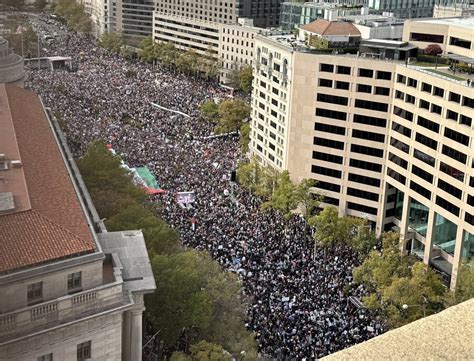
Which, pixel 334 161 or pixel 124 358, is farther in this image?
pixel 334 161

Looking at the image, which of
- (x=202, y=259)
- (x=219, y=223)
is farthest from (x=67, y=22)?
(x=202, y=259)

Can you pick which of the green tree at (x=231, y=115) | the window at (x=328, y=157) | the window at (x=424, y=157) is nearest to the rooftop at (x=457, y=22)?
the window at (x=424, y=157)

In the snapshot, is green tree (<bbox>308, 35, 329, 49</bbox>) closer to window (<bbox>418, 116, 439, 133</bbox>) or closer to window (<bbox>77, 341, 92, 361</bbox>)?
window (<bbox>418, 116, 439, 133</bbox>)

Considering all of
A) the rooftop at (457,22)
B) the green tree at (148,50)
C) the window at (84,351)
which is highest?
the rooftop at (457,22)

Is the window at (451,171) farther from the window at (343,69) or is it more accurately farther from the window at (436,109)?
the window at (343,69)

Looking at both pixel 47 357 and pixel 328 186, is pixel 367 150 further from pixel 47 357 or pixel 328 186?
pixel 47 357

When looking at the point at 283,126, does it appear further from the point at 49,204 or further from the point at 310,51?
the point at 49,204
